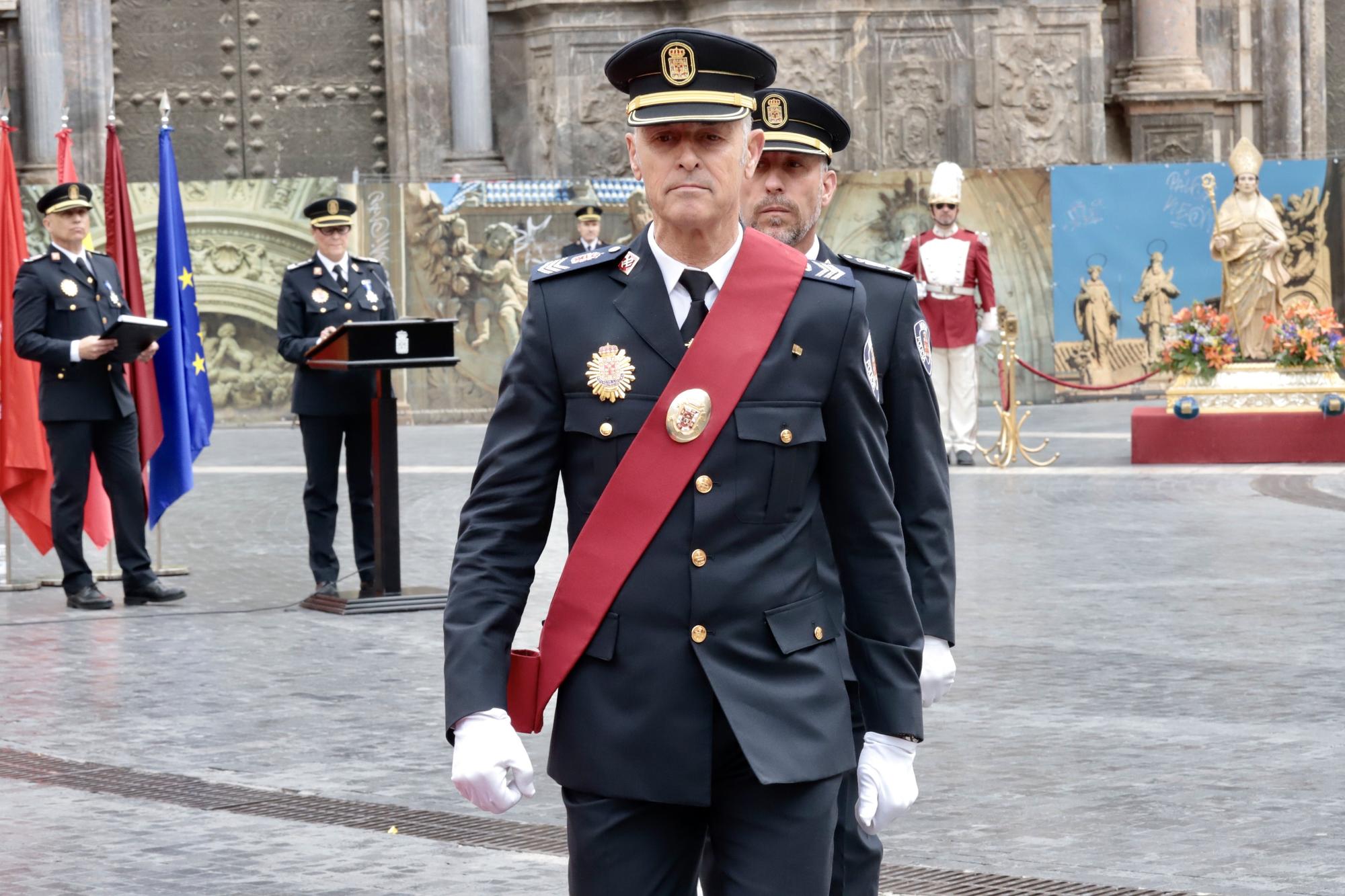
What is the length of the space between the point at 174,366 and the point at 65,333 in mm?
882

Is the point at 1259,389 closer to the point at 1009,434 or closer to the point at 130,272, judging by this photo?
the point at 1009,434

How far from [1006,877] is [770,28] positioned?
58.2ft

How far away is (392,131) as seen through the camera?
23.2 metres

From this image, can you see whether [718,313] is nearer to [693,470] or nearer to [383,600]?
[693,470]

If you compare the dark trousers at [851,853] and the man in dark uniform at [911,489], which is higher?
the man in dark uniform at [911,489]

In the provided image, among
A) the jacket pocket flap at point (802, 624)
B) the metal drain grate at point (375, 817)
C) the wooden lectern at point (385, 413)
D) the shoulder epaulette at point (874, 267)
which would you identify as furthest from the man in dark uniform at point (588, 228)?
the jacket pocket flap at point (802, 624)

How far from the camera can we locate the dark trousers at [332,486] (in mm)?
10219

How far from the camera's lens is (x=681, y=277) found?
10.7ft

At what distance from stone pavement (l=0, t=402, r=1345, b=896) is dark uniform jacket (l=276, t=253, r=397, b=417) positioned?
97 cm

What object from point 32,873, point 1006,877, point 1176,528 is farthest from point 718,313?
point 1176,528

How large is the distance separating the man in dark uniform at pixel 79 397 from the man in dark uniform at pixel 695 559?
7247mm

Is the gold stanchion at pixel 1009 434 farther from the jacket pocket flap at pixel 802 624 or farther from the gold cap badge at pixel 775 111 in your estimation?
the jacket pocket flap at pixel 802 624

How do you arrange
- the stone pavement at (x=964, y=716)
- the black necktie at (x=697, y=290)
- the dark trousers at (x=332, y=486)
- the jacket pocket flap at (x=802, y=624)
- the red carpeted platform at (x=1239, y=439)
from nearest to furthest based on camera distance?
the jacket pocket flap at (x=802, y=624)
the black necktie at (x=697, y=290)
the stone pavement at (x=964, y=716)
the dark trousers at (x=332, y=486)
the red carpeted platform at (x=1239, y=439)

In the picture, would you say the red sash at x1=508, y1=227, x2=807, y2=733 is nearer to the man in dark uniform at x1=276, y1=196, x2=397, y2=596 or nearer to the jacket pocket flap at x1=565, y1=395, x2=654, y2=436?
the jacket pocket flap at x1=565, y1=395, x2=654, y2=436
